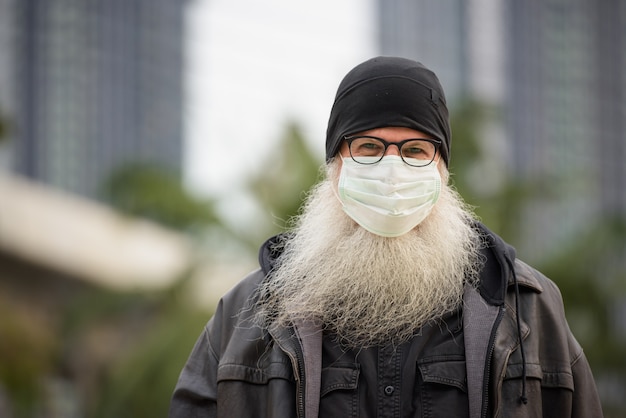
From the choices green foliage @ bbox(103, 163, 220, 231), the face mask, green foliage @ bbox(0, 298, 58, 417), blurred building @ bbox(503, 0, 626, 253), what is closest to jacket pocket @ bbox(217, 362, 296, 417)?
the face mask

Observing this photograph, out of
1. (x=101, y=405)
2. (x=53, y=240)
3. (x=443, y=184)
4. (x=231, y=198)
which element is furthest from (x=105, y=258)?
(x=443, y=184)

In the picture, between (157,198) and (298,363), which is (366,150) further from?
(157,198)

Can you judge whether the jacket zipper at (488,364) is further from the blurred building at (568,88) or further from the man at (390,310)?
the blurred building at (568,88)

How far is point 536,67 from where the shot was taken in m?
67.8

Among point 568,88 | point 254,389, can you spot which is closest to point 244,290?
point 254,389

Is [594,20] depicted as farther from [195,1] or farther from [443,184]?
[443,184]

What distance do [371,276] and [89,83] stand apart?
52670 mm

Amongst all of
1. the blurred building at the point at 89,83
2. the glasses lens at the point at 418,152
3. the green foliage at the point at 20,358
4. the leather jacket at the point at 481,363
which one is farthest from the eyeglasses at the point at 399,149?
the blurred building at the point at 89,83

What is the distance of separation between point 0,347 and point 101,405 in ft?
5.84

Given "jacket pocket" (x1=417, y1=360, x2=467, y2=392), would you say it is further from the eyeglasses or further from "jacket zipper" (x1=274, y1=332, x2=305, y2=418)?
the eyeglasses

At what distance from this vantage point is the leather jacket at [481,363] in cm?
330

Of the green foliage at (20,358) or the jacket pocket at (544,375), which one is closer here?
the jacket pocket at (544,375)

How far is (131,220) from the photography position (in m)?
14.8

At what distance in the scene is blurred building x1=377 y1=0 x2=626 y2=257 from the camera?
2462 inches
